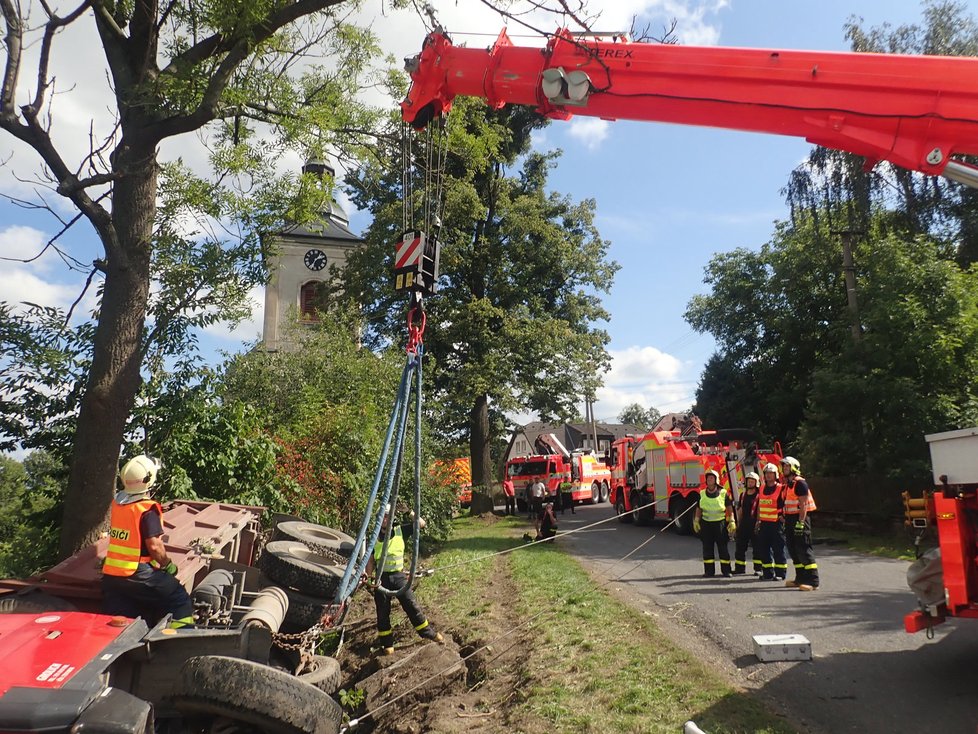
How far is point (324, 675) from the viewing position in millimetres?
6496

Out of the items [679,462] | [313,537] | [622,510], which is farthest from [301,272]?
[313,537]

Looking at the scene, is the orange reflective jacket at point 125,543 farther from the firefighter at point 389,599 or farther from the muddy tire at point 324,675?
the firefighter at point 389,599

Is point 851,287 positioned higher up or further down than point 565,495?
higher up

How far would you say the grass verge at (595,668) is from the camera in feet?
16.8

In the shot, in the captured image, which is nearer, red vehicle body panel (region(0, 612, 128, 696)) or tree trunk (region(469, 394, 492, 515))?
red vehicle body panel (region(0, 612, 128, 696))

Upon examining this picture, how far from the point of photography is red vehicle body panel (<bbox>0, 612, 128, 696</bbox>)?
11.6ft

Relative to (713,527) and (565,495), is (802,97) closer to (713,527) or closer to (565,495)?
(713,527)

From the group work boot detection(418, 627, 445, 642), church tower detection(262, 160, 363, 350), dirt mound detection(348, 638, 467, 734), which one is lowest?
dirt mound detection(348, 638, 467, 734)

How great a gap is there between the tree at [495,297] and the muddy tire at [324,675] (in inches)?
646

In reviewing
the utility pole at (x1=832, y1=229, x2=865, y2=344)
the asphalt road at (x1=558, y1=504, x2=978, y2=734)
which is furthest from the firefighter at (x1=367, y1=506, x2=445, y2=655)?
the utility pole at (x1=832, y1=229, x2=865, y2=344)

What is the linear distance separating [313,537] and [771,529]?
252 inches

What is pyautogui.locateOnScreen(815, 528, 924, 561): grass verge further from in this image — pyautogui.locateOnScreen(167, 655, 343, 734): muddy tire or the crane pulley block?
pyautogui.locateOnScreen(167, 655, 343, 734): muddy tire

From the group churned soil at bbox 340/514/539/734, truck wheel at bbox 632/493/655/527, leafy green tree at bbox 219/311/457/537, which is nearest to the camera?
churned soil at bbox 340/514/539/734

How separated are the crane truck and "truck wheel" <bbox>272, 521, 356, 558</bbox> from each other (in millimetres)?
5548
